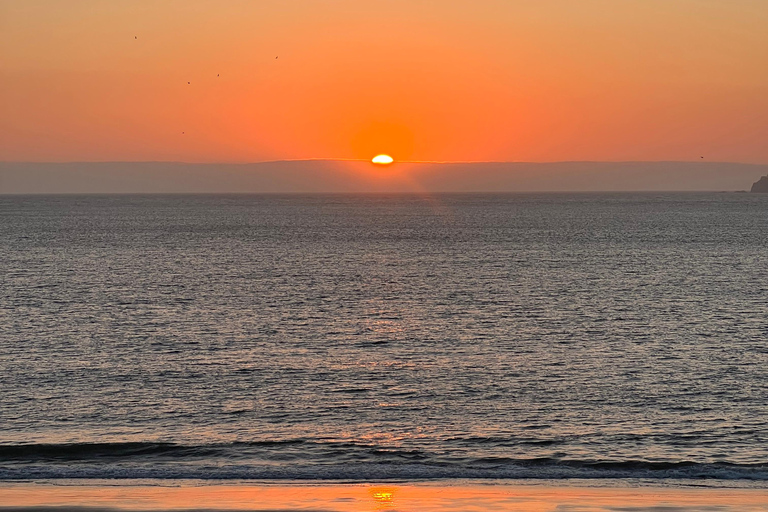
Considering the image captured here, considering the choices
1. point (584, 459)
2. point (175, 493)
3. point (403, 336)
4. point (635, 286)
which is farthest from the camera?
point (635, 286)

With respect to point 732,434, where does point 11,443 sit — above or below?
above

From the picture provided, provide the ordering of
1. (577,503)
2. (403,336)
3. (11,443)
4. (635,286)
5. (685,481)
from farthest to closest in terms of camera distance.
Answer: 1. (635,286)
2. (403,336)
3. (11,443)
4. (685,481)
5. (577,503)

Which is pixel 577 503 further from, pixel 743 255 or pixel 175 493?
pixel 743 255

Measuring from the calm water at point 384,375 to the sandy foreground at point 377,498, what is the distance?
206 cm

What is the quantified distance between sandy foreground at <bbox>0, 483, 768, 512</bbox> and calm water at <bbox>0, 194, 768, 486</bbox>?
6.76 feet

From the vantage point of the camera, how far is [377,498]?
19.4 meters

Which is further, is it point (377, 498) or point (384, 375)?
point (384, 375)

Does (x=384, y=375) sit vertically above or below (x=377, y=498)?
below

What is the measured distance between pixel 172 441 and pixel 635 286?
50.9 meters

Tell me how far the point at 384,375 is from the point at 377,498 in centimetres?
1654

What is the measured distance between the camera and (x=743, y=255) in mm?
101625

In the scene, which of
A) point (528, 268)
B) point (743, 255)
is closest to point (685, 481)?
point (528, 268)

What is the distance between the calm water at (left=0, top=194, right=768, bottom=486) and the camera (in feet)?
81.4

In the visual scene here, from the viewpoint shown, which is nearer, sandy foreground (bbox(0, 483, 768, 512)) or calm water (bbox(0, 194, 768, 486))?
sandy foreground (bbox(0, 483, 768, 512))
